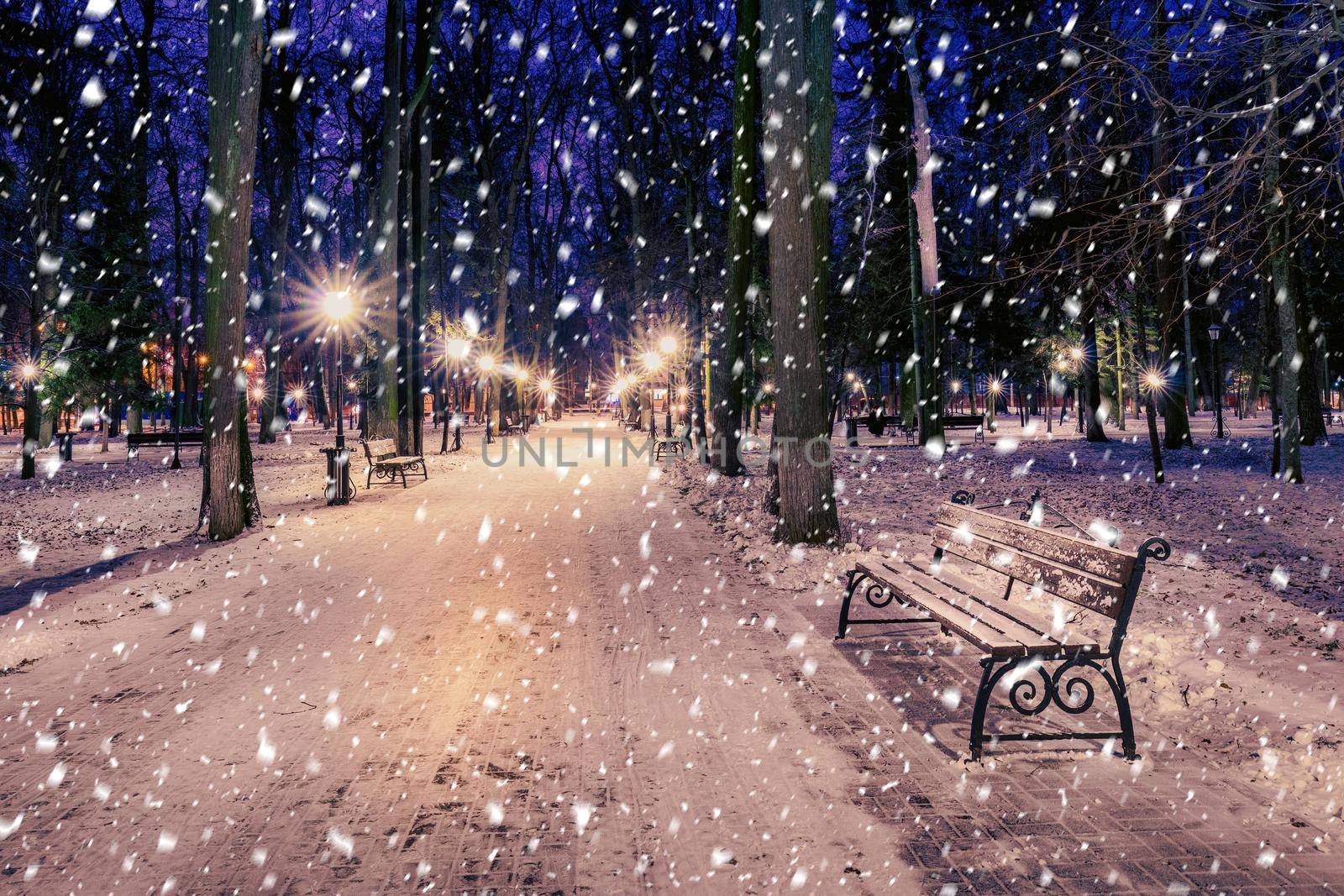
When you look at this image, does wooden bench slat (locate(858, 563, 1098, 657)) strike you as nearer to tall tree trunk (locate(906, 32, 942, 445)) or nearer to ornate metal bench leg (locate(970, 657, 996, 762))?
ornate metal bench leg (locate(970, 657, 996, 762))

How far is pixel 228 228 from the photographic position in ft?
35.8

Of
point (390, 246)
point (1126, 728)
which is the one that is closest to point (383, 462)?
point (390, 246)

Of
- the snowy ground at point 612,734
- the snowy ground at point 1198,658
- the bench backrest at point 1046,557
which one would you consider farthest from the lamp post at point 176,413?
the bench backrest at point 1046,557

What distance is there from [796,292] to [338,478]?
32.0 ft

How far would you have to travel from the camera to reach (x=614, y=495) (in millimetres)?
15984

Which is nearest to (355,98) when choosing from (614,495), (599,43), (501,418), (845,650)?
(599,43)

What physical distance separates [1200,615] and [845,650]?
3.05m

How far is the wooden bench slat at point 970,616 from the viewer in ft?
13.9

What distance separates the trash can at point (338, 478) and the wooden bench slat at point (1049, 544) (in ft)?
38.4

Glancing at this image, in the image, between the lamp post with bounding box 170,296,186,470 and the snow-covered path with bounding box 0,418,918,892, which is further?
the lamp post with bounding box 170,296,186,470

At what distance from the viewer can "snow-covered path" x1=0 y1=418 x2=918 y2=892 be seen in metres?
3.18

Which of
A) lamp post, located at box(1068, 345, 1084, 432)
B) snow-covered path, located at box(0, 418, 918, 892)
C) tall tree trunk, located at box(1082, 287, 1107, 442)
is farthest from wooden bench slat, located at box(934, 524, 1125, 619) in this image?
A: lamp post, located at box(1068, 345, 1084, 432)

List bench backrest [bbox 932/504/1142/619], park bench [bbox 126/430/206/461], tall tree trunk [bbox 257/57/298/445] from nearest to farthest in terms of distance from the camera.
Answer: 1. bench backrest [bbox 932/504/1142/619]
2. park bench [bbox 126/430/206/461]
3. tall tree trunk [bbox 257/57/298/445]

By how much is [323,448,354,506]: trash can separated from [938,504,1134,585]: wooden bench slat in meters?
11.7
